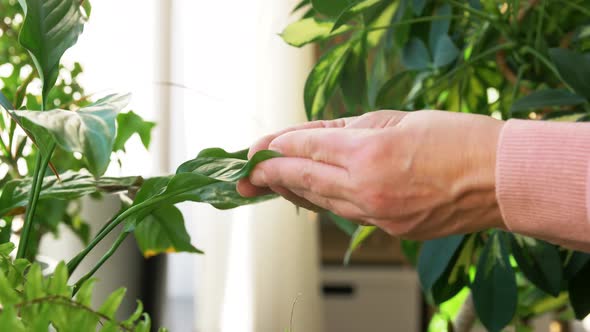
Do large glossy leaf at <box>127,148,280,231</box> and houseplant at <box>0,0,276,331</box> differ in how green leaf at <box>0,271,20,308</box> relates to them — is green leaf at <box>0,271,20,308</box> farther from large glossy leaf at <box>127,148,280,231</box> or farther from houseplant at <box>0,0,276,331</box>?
large glossy leaf at <box>127,148,280,231</box>

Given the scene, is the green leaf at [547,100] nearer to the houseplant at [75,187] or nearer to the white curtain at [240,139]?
the houseplant at [75,187]

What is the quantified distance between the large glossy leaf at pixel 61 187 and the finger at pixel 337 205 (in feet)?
0.48

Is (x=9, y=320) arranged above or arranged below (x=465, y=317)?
above

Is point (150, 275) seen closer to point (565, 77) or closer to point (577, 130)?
point (565, 77)

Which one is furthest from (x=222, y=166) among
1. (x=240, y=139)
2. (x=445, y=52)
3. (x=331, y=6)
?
(x=240, y=139)

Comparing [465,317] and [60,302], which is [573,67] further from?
[60,302]

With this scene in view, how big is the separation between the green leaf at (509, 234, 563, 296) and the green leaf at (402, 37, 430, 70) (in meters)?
0.27


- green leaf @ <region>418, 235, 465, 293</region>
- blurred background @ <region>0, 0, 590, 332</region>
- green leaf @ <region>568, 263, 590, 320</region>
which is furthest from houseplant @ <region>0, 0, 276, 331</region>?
blurred background @ <region>0, 0, 590, 332</region>

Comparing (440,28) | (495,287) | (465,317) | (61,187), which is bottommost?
(465,317)

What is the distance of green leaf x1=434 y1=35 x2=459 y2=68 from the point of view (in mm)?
930

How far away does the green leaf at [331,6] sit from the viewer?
71cm

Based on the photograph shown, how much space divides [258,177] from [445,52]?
453 millimetres

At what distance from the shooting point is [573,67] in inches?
30.0

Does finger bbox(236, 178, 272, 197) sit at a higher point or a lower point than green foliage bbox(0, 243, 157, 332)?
higher
